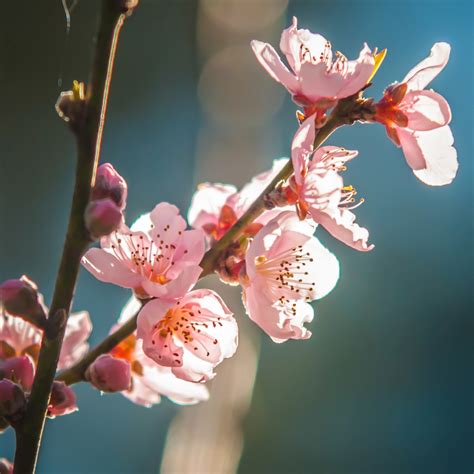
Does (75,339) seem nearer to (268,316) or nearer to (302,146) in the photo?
(268,316)

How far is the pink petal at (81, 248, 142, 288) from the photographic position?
2.49 feet

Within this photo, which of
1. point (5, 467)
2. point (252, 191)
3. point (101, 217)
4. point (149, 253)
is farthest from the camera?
point (252, 191)

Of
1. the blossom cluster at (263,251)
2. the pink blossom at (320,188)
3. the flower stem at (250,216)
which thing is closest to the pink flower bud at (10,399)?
the blossom cluster at (263,251)

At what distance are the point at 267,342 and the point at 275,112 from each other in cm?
117

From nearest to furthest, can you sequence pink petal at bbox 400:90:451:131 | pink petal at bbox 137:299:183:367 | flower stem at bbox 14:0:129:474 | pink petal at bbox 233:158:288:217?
flower stem at bbox 14:0:129:474, pink petal at bbox 137:299:183:367, pink petal at bbox 400:90:451:131, pink petal at bbox 233:158:288:217

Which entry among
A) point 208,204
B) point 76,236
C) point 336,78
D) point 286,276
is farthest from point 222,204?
point 76,236

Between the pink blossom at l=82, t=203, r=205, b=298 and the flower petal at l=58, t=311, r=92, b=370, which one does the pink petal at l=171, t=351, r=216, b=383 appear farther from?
the flower petal at l=58, t=311, r=92, b=370

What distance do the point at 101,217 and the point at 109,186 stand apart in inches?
2.0

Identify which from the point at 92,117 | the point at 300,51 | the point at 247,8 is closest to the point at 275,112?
the point at 247,8

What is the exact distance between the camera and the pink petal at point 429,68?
0.82 m

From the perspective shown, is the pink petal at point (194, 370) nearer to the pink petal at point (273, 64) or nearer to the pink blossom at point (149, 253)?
the pink blossom at point (149, 253)

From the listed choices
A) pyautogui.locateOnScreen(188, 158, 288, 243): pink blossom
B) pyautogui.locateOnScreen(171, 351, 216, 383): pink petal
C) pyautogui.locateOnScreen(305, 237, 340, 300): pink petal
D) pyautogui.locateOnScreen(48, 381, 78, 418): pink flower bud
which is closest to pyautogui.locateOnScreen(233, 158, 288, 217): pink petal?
pyautogui.locateOnScreen(188, 158, 288, 243): pink blossom

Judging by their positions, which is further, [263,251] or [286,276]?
[286,276]

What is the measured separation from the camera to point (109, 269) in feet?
2.52
